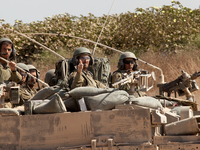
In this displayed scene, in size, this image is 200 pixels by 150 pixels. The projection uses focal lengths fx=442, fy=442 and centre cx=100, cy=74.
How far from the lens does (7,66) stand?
7715 millimetres

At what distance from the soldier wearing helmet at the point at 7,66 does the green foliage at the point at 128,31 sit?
6.85m

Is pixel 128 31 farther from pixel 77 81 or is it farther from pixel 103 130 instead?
pixel 103 130

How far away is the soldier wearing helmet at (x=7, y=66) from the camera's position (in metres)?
7.45

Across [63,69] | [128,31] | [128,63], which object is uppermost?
[128,31]

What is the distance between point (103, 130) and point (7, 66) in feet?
10.0

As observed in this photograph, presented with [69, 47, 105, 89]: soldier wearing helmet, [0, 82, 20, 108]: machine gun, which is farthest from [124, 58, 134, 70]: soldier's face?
[0, 82, 20, 108]: machine gun

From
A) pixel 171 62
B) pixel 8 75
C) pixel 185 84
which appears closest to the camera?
A: pixel 8 75

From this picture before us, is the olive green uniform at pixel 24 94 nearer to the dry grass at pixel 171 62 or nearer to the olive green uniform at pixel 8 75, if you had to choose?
the olive green uniform at pixel 8 75

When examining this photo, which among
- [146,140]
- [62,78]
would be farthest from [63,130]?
[62,78]

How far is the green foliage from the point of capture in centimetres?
1496

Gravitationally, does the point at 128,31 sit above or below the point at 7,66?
above

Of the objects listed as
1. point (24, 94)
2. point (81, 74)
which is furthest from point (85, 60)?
point (24, 94)

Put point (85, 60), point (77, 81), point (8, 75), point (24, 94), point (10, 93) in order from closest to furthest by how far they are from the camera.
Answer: point (10, 93), point (77, 81), point (85, 60), point (8, 75), point (24, 94)

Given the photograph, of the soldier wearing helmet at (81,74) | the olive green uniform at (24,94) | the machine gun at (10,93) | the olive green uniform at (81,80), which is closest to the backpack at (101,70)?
the soldier wearing helmet at (81,74)
